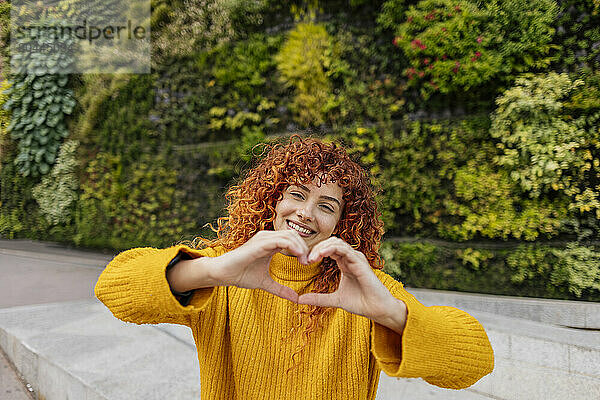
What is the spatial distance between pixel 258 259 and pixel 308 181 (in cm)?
29

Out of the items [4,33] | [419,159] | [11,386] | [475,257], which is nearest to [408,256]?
[475,257]

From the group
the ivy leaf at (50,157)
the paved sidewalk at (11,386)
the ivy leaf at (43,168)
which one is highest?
the ivy leaf at (50,157)

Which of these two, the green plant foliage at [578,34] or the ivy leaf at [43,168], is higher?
the green plant foliage at [578,34]

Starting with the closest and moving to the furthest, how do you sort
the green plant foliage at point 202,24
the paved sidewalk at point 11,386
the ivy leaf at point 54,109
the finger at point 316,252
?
the finger at point 316,252
the paved sidewalk at point 11,386
the green plant foliage at point 202,24
the ivy leaf at point 54,109

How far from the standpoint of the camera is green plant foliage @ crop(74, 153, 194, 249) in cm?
549

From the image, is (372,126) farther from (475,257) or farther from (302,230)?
(302,230)

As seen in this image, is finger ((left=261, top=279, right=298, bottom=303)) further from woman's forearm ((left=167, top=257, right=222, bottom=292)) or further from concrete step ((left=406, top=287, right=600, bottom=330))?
concrete step ((left=406, top=287, right=600, bottom=330))

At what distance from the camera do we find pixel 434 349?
0.87 metres

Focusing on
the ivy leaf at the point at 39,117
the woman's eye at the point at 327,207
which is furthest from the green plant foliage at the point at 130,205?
the woman's eye at the point at 327,207

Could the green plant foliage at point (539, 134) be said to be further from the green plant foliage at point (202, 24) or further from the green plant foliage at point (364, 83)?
the green plant foliage at point (202, 24)

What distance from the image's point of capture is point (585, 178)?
3.16 meters

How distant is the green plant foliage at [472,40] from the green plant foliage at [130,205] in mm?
3691

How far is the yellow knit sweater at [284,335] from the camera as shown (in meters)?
0.89

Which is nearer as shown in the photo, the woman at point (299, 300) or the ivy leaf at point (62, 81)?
the woman at point (299, 300)
